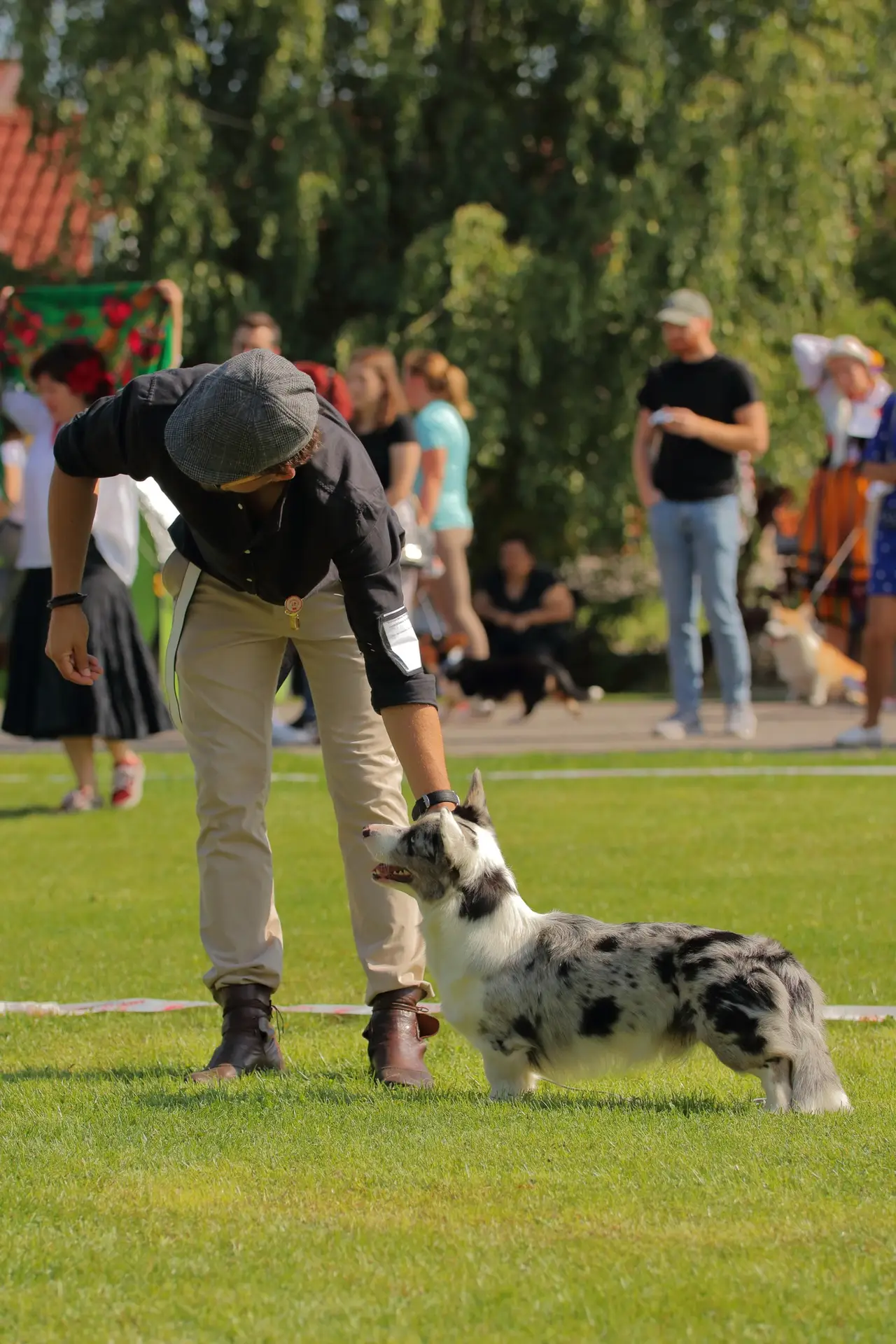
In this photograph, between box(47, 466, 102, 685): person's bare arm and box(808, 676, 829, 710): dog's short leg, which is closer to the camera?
box(47, 466, 102, 685): person's bare arm

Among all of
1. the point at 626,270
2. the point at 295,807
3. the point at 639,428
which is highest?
the point at 626,270

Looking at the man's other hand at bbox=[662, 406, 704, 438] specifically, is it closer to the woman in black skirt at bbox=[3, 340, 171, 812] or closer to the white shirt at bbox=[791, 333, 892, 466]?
A: the white shirt at bbox=[791, 333, 892, 466]

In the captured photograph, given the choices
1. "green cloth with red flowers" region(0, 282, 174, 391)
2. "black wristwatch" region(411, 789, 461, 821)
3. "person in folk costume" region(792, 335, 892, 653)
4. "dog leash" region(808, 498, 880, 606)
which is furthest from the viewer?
"dog leash" region(808, 498, 880, 606)

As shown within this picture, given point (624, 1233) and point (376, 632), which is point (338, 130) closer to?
point (376, 632)

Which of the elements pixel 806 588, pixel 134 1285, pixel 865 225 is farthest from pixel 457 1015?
pixel 865 225

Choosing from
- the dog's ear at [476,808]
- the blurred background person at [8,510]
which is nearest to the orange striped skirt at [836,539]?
the blurred background person at [8,510]

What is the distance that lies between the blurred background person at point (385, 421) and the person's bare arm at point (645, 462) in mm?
1408

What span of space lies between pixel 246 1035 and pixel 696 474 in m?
7.45

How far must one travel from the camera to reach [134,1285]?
10.4ft

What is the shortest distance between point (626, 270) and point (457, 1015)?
1633cm

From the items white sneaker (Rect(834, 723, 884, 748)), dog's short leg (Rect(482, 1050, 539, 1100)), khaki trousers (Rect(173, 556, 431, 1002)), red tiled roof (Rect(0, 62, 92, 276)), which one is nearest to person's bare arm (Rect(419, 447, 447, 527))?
white sneaker (Rect(834, 723, 884, 748))

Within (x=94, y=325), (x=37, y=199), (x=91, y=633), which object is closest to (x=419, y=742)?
(x=91, y=633)

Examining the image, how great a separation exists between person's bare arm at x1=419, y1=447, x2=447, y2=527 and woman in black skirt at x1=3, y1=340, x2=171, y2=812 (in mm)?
3118

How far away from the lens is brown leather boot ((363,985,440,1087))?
4.64 meters
